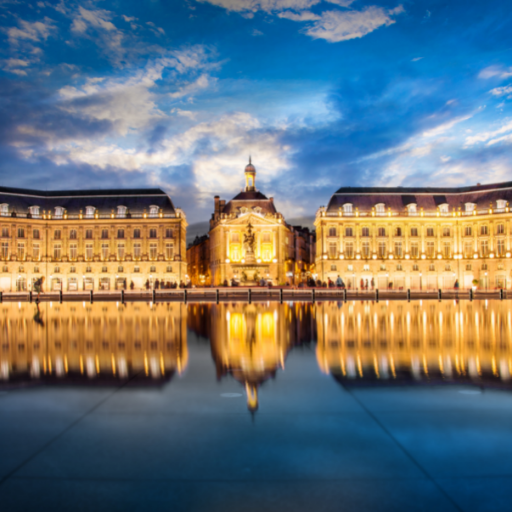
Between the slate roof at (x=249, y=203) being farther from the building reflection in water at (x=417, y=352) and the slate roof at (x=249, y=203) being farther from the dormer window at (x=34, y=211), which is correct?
the building reflection in water at (x=417, y=352)

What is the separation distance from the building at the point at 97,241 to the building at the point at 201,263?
20.3m

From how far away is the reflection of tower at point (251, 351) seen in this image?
312 inches

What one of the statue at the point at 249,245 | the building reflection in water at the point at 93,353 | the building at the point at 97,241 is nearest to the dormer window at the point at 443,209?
the statue at the point at 249,245

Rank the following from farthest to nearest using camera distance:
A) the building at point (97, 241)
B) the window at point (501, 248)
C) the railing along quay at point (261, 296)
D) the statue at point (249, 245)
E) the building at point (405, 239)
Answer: the building at point (405, 239) → the building at point (97, 241) → the window at point (501, 248) → the statue at point (249, 245) → the railing along quay at point (261, 296)

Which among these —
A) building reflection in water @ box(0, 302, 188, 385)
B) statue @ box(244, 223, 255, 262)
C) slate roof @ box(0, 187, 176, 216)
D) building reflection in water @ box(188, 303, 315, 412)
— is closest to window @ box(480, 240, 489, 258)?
Answer: statue @ box(244, 223, 255, 262)

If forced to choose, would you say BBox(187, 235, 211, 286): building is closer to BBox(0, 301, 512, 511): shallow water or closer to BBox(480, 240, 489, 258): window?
BBox(480, 240, 489, 258): window

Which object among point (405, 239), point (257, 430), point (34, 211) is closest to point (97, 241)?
point (34, 211)

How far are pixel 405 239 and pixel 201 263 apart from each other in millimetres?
52864

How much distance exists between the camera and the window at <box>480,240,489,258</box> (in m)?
83.1

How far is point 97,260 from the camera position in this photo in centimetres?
8381

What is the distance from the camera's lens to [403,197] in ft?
286

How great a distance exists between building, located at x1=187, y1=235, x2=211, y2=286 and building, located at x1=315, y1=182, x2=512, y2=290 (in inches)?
1204

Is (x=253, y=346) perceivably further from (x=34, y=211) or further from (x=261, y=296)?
(x=34, y=211)

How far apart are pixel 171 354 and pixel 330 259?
2976 inches
